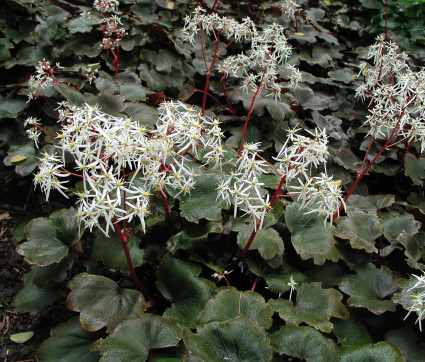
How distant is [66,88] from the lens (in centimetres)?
260

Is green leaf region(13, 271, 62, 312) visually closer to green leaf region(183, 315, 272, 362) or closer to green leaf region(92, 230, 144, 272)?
green leaf region(92, 230, 144, 272)

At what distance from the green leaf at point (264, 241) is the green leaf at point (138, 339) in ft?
1.91

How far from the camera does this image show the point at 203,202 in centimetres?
196

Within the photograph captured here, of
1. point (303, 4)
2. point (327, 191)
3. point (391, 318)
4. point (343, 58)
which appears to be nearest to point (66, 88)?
point (327, 191)

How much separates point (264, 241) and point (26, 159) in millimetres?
1776

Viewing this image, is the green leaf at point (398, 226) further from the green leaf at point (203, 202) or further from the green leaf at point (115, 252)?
the green leaf at point (115, 252)

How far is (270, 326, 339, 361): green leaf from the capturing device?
1528 mm

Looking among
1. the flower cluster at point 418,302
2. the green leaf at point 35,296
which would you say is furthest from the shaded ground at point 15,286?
the flower cluster at point 418,302

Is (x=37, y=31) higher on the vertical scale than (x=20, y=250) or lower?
higher

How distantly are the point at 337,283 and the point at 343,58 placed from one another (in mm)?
3400

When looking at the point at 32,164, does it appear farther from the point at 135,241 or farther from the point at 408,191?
the point at 408,191

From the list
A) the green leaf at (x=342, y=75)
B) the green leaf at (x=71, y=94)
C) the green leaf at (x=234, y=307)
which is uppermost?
the green leaf at (x=342, y=75)

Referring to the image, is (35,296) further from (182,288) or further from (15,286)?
(182,288)

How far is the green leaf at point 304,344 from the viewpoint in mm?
1528
